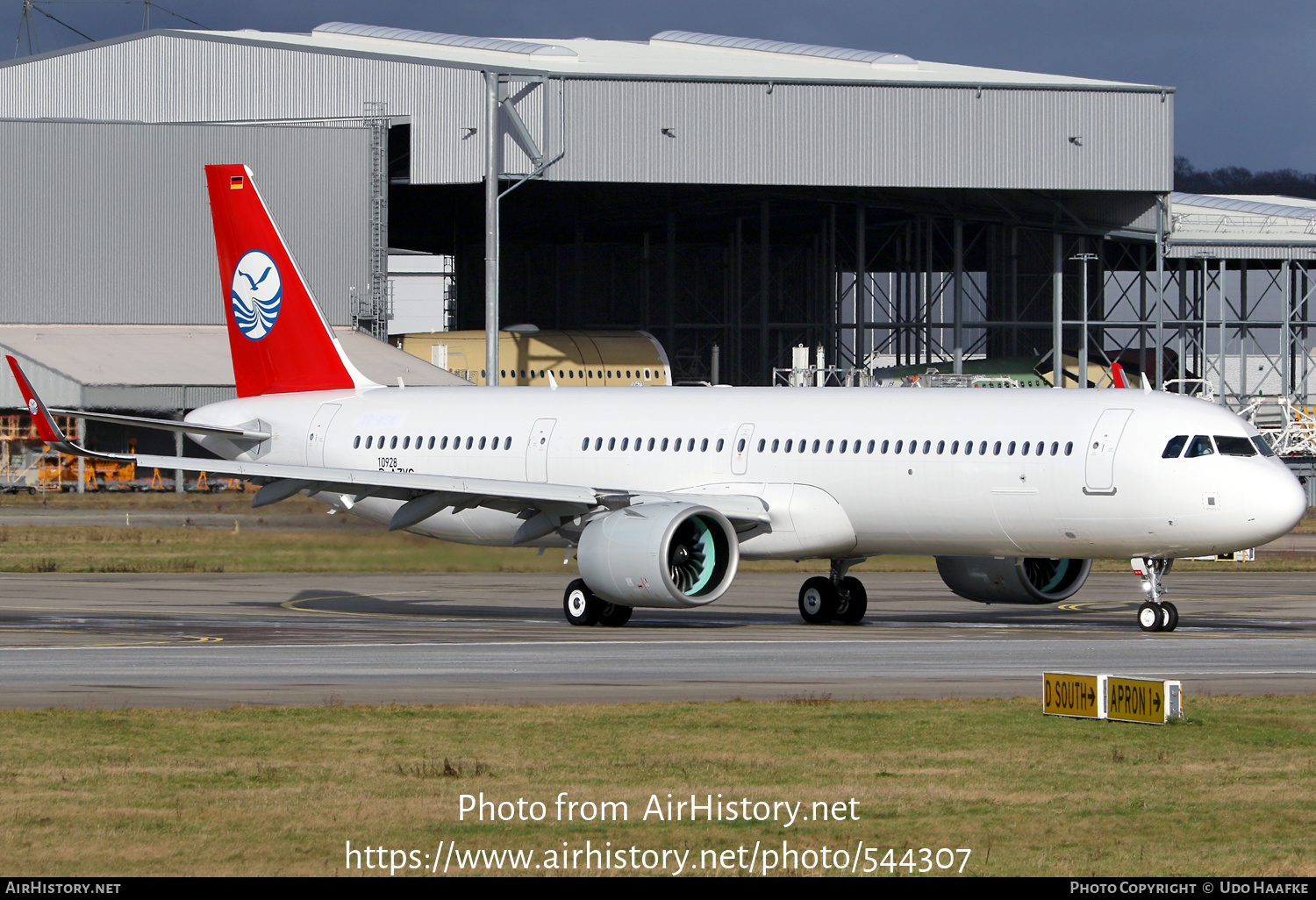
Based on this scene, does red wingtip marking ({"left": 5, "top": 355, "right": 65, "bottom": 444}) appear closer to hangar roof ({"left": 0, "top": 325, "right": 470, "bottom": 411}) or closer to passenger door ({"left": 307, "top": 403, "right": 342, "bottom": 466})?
passenger door ({"left": 307, "top": 403, "right": 342, "bottom": 466})

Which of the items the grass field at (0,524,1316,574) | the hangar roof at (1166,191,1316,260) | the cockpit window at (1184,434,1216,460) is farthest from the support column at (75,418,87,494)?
the cockpit window at (1184,434,1216,460)

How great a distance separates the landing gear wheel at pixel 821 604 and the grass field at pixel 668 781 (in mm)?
12261

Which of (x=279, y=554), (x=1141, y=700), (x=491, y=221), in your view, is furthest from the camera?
(x=491, y=221)

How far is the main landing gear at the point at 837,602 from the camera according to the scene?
32.3 metres

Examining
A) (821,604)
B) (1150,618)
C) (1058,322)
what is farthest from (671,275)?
(1150,618)

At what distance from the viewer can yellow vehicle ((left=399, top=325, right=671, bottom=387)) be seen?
88562mm

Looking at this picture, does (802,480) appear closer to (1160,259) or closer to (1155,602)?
(1155,602)

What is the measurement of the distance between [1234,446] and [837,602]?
7528mm

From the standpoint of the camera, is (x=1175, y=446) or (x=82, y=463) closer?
(x=1175, y=446)

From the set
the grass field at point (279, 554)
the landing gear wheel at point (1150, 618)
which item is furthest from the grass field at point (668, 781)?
the grass field at point (279, 554)

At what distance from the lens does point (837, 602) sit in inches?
1272

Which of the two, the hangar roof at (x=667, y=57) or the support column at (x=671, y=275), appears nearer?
the hangar roof at (x=667, y=57)

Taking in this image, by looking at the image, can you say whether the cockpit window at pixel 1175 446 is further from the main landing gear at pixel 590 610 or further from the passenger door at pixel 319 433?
the passenger door at pixel 319 433
